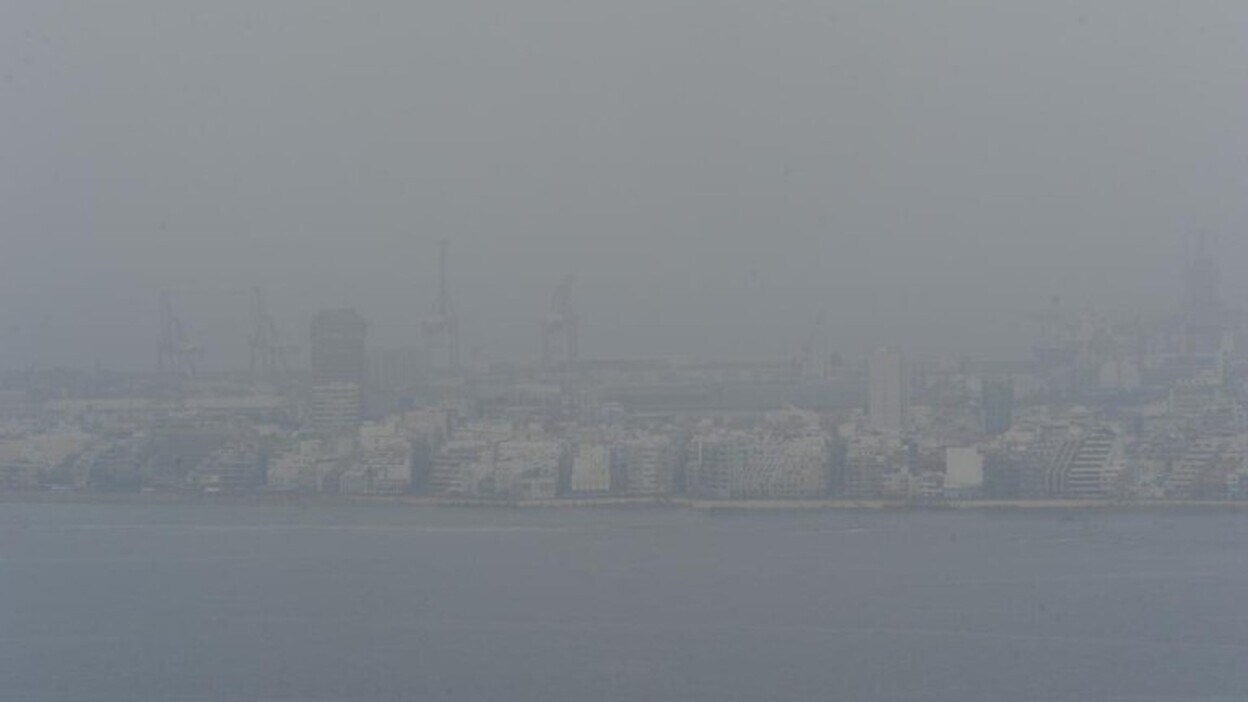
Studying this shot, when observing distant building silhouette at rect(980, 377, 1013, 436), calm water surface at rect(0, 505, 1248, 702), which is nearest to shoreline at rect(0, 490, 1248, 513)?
calm water surface at rect(0, 505, 1248, 702)

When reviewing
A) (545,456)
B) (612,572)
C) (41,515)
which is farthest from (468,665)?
(41,515)

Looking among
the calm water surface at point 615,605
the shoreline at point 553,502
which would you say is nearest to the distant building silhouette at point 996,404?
the shoreline at point 553,502

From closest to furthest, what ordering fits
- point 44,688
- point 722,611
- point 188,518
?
point 44,688, point 722,611, point 188,518

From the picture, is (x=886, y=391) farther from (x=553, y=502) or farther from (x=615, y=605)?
(x=615, y=605)

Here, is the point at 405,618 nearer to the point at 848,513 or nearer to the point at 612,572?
the point at 612,572

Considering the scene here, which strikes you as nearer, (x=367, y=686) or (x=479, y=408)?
(x=367, y=686)

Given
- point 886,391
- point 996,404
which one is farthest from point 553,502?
point 996,404

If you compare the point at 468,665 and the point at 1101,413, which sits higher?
the point at 1101,413
